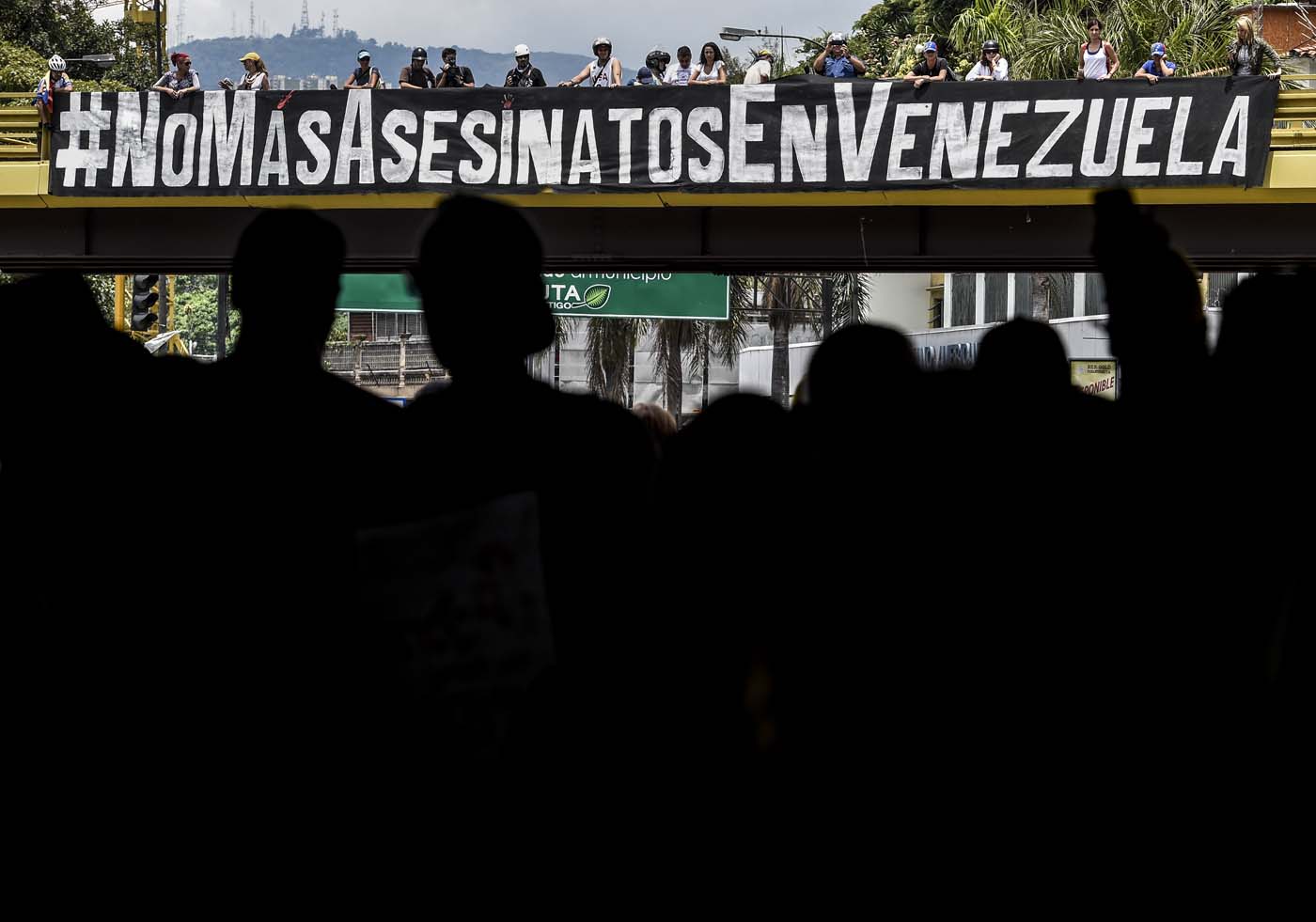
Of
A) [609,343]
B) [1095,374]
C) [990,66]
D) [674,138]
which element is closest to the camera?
[674,138]

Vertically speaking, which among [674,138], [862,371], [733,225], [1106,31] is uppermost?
[1106,31]

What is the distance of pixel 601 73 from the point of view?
1881 centimetres

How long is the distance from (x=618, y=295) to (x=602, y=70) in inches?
217

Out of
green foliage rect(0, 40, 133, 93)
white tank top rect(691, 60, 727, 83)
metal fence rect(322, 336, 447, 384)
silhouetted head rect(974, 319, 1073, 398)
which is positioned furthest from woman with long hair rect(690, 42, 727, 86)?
metal fence rect(322, 336, 447, 384)

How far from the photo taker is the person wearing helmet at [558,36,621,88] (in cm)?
1858

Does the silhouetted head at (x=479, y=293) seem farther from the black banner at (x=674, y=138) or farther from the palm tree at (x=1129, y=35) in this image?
the palm tree at (x=1129, y=35)

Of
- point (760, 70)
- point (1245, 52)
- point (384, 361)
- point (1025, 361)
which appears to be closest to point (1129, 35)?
point (1245, 52)

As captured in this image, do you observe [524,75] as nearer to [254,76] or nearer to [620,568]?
[254,76]

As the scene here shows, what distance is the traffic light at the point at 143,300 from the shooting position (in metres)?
22.8

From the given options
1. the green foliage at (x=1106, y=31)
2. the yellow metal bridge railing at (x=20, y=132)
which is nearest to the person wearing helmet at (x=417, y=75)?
the yellow metal bridge railing at (x=20, y=132)

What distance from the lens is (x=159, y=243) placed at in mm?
20250

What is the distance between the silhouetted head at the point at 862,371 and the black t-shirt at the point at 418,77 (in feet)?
55.5

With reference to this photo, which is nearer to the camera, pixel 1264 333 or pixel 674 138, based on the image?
pixel 1264 333

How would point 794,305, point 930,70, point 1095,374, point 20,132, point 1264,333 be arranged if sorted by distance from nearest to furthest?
1. point 1264,333
2. point 930,70
3. point 20,132
4. point 1095,374
5. point 794,305
